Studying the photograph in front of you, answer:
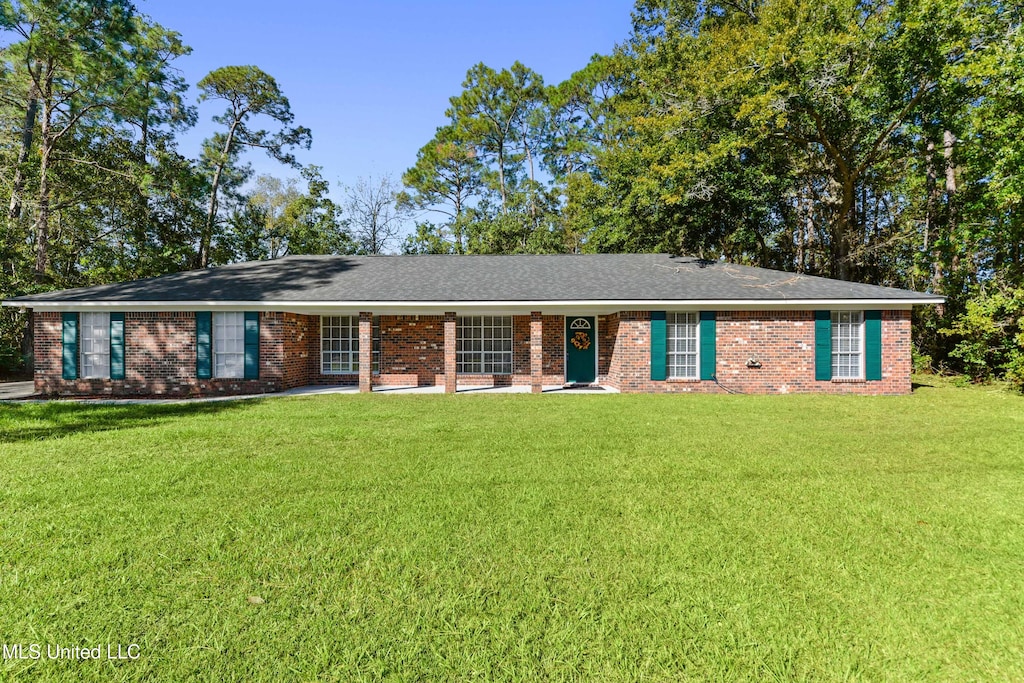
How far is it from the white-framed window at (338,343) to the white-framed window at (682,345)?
9702 millimetres

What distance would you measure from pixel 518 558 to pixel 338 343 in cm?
1348

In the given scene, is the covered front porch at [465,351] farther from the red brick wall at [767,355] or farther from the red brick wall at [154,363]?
the red brick wall at [154,363]

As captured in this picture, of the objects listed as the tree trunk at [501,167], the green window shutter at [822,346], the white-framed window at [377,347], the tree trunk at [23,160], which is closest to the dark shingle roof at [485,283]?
the green window shutter at [822,346]

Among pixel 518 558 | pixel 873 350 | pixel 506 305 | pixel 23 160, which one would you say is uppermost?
pixel 23 160

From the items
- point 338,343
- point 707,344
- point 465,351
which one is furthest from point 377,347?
point 707,344

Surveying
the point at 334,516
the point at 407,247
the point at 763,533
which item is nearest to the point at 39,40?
the point at 407,247

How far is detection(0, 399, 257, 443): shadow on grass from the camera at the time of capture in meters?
7.96

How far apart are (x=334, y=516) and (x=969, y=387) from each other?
17.7 metres

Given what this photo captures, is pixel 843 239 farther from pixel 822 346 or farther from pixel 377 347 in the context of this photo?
pixel 377 347

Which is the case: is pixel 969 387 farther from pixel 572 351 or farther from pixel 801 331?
pixel 572 351

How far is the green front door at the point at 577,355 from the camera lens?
15.4 m

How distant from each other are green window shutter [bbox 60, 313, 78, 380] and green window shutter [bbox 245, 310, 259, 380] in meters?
4.74

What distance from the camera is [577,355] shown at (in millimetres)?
15398

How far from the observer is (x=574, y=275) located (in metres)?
15.3
